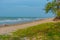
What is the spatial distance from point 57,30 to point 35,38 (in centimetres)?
123

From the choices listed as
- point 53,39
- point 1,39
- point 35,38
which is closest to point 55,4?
point 35,38

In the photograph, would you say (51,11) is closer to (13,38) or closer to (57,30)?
(57,30)

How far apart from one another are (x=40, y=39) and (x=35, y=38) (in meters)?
0.27

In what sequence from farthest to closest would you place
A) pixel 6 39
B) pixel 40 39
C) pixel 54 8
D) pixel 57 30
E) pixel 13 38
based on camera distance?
pixel 57 30 < pixel 54 8 < pixel 40 39 < pixel 6 39 < pixel 13 38

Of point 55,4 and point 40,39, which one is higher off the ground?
point 55,4

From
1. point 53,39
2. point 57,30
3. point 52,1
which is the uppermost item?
point 52,1

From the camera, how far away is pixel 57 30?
6.97 m

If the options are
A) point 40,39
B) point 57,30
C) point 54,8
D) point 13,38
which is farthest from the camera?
point 57,30

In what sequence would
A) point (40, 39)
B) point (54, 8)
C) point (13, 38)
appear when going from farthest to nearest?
point (54, 8), point (40, 39), point (13, 38)

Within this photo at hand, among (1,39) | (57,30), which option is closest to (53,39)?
(1,39)

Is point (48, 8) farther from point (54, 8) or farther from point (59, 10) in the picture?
point (59, 10)

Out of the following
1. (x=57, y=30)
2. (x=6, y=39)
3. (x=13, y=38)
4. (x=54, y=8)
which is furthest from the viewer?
(x=57, y=30)

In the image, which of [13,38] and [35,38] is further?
[35,38]

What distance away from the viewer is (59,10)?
282 inches
